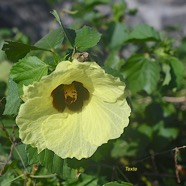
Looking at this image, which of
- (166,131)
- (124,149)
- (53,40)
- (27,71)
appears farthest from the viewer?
(166,131)

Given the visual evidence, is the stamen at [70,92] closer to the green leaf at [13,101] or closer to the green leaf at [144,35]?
the green leaf at [13,101]

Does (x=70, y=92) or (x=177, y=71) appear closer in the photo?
(x=70, y=92)

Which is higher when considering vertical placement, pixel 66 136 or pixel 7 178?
pixel 66 136

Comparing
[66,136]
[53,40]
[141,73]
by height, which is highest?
[53,40]

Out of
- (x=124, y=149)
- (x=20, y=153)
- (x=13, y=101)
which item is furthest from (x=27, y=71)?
(x=124, y=149)

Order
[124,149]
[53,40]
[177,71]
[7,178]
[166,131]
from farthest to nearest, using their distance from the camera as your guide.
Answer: [166,131]
[124,149]
[177,71]
[7,178]
[53,40]

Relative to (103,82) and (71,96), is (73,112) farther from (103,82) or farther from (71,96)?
(103,82)
